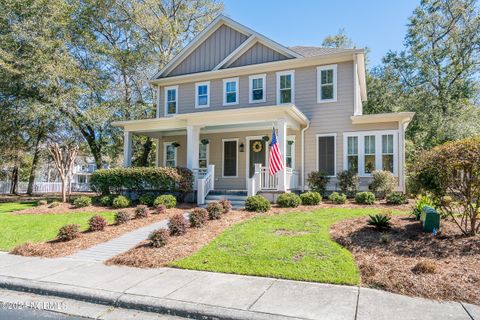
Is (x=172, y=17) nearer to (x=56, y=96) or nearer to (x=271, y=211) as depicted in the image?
(x=56, y=96)

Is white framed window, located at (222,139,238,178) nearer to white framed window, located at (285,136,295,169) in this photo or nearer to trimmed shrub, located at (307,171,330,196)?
white framed window, located at (285,136,295,169)

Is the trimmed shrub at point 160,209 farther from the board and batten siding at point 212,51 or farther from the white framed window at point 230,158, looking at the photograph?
the board and batten siding at point 212,51

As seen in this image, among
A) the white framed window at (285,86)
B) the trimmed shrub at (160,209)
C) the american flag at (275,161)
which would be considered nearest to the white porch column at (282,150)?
the american flag at (275,161)

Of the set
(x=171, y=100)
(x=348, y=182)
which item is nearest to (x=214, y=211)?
(x=348, y=182)

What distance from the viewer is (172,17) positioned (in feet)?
86.5

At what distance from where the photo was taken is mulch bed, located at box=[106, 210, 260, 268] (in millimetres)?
6633

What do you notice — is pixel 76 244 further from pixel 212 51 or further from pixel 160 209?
pixel 212 51

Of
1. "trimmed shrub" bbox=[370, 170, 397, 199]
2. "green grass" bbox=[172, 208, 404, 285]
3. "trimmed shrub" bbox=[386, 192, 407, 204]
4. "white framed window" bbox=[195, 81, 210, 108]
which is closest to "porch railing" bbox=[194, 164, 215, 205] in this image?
"white framed window" bbox=[195, 81, 210, 108]

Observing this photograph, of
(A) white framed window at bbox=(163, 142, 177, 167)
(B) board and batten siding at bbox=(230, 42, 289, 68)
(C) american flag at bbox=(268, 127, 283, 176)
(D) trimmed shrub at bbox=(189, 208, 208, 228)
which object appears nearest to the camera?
(D) trimmed shrub at bbox=(189, 208, 208, 228)

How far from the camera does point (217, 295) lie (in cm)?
483

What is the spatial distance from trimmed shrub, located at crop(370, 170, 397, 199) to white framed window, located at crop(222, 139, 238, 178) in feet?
21.5

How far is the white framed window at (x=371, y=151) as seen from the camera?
13694mm

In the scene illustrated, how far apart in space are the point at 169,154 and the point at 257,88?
6026 millimetres

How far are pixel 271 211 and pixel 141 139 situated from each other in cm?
1710
